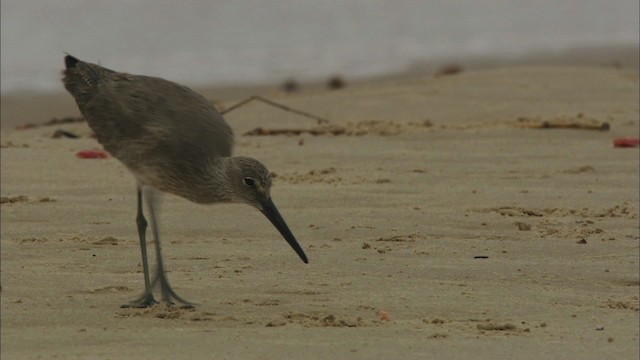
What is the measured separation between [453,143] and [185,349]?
236 inches

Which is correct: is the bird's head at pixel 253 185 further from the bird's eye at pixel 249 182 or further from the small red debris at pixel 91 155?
the small red debris at pixel 91 155

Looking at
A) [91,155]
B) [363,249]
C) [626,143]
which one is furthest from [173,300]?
[626,143]

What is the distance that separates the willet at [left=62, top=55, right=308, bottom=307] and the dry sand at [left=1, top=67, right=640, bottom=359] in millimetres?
392

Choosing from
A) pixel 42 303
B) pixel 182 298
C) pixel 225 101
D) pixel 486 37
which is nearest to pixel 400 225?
pixel 182 298

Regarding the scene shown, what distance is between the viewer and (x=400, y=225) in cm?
812

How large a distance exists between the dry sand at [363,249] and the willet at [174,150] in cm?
39

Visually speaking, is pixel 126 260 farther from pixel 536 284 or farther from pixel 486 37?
pixel 486 37

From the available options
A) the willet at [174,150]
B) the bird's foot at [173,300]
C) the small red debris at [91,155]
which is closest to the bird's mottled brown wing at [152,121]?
the willet at [174,150]

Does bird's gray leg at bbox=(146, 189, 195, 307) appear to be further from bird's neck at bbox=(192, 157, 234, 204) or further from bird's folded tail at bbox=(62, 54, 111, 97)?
bird's folded tail at bbox=(62, 54, 111, 97)

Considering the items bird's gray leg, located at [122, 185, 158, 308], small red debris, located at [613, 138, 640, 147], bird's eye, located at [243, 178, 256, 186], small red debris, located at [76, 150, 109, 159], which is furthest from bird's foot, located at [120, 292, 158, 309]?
small red debris, located at [613, 138, 640, 147]

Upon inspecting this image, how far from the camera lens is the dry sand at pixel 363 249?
567 centimetres

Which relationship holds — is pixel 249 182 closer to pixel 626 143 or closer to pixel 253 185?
pixel 253 185

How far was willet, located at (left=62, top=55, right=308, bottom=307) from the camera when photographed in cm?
644

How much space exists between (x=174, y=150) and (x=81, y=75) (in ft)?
2.84
